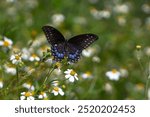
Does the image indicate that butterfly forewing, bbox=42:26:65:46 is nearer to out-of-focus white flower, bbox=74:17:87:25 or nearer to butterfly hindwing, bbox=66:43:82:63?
butterfly hindwing, bbox=66:43:82:63

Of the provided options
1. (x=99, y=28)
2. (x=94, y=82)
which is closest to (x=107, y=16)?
(x=99, y=28)

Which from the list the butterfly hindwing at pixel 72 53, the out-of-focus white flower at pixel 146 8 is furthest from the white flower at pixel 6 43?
the out-of-focus white flower at pixel 146 8

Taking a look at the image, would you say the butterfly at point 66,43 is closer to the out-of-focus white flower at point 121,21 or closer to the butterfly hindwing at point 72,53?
the butterfly hindwing at point 72,53

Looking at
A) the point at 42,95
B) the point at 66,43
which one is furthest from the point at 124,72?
the point at 42,95

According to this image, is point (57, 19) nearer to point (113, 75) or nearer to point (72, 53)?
point (113, 75)

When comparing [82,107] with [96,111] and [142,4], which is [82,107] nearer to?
[96,111]

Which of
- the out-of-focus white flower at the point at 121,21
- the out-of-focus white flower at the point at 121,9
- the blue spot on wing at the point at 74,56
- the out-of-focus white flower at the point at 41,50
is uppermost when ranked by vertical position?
the out-of-focus white flower at the point at 121,9

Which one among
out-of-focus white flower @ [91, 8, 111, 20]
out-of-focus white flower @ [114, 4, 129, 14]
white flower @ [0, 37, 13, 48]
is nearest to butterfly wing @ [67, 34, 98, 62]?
white flower @ [0, 37, 13, 48]
